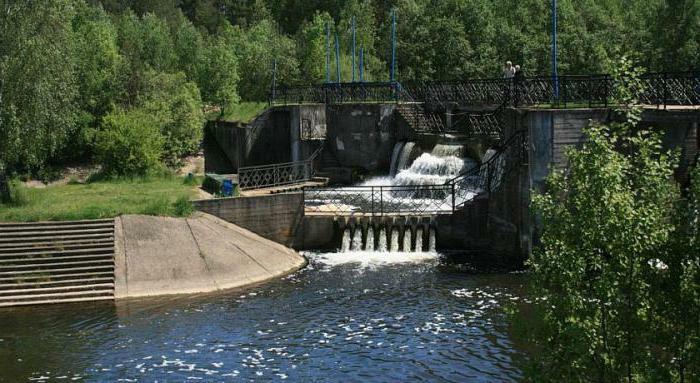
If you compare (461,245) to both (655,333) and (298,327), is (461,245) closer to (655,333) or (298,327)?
(298,327)

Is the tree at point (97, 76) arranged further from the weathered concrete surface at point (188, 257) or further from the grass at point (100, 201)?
the weathered concrete surface at point (188, 257)

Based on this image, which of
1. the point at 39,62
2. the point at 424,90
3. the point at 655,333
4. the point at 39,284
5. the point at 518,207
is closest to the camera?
the point at 655,333

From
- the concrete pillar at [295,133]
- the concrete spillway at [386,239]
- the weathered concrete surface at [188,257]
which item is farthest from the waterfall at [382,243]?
the concrete pillar at [295,133]

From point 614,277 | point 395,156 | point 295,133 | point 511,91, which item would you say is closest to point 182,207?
point 511,91

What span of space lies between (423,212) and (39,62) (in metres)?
17.7

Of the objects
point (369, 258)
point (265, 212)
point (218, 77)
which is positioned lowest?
point (369, 258)

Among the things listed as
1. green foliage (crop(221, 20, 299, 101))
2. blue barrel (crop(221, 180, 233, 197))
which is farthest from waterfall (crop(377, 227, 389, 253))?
green foliage (crop(221, 20, 299, 101))

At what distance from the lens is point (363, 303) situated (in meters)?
28.5

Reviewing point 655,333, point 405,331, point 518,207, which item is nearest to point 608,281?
point 655,333

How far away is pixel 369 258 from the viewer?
3512 centimetres

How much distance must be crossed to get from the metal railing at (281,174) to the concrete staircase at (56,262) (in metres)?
11.9

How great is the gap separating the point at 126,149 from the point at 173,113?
8951 mm

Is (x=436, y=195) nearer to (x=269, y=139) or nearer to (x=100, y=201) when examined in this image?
(x=100, y=201)

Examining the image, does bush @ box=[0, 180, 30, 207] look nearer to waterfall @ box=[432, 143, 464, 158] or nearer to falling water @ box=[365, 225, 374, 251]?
falling water @ box=[365, 225, 374, 251]
